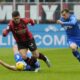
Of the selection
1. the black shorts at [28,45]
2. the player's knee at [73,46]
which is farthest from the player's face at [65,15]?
the black shorts at [28,45]

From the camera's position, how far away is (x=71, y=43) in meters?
17.5

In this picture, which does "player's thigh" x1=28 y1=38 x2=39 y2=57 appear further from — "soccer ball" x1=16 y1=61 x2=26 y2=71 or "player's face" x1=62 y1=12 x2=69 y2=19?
→ "player's face" x1=62 y1=12 x2=69 y2=19

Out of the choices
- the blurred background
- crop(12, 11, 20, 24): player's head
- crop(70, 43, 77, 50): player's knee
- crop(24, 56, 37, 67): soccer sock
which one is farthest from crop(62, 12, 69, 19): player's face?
the blurred background

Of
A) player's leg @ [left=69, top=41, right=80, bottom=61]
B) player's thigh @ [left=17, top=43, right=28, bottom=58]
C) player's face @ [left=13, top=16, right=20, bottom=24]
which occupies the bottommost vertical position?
player's leg @ [left=69, top=41, right=80, bottom=61]

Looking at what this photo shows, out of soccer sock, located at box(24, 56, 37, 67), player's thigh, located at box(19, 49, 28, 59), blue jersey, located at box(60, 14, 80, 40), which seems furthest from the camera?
blue jersey, located at box(60, 14, 80, 40)

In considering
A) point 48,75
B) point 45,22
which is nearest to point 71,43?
point 48,75

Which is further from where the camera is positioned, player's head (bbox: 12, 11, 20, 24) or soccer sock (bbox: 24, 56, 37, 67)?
soccer sock (bbox: 24, 56, 37, 67)

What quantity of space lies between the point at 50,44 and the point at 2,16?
5977mm

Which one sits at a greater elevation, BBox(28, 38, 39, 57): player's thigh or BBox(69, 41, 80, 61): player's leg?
BBox(28, 38, 39, 57): player's thigh

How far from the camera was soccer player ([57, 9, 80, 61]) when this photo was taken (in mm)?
16688

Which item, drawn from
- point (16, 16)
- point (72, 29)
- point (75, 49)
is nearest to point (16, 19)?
point (16, 16)

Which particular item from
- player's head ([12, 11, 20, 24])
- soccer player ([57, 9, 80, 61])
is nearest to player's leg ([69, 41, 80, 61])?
soccer player ([57, 9, 80, 61])

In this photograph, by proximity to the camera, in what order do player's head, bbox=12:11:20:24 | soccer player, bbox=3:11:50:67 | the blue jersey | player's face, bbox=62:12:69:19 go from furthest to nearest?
the blue jersey < player's face, bbox=62:12:69:19 < soccer player, bbox=3:11:50:67 < player's head, bbox=12:11:20:24

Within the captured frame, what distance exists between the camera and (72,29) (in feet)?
57.8
